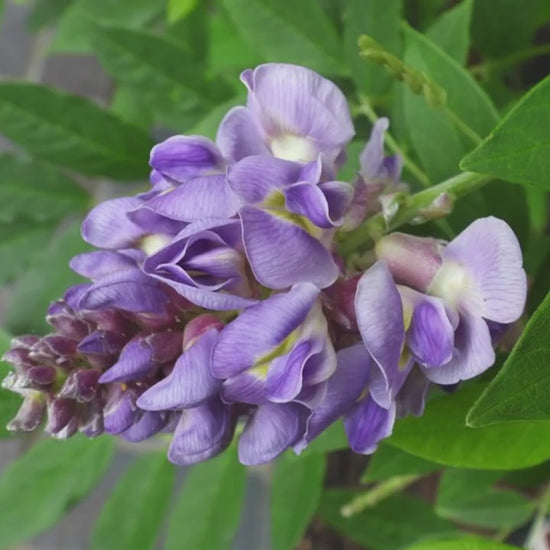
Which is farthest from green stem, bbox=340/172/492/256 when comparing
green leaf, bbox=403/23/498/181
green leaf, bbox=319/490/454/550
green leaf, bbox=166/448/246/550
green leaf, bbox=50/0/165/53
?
green leaf, bbox=50/0/165/53

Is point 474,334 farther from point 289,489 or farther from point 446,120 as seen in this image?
point 289,489

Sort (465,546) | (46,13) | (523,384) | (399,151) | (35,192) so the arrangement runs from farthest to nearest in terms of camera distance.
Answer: (46,13), (35,192), (399,151), (465,546), (523,384)

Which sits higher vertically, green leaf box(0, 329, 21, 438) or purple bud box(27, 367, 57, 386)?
purple bud box(27, 367, 57, 386)

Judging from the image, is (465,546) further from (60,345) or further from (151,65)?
(151,65)

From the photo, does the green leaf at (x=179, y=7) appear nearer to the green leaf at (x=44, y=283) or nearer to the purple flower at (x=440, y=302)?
the green leaf at (x=44, y=283)

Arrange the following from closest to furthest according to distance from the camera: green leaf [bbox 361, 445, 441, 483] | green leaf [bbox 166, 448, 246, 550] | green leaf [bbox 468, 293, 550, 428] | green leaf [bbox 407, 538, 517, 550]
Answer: green leaf [bbox 468, 293, 550, 428] → green leaf [bbox 407, 538, 517, 550] → green leaf [bbox 361, 445, 441, 483] → green leaf [bbox 166, 448, 246, 550]

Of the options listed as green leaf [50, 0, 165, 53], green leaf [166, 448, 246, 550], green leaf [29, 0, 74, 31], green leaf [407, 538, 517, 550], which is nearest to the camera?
green leaf [407, 538, 517, 550]

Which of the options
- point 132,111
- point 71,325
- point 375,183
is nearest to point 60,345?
point 71,325

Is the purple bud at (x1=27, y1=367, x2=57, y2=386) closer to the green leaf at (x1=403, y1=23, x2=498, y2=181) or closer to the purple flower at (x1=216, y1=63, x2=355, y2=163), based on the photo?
the purple flower at (x1=216, y1=63, x2=355, y2=163)

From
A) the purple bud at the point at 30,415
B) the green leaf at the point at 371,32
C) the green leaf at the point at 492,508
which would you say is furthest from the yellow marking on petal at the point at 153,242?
the green leaf at the point at 492,508
